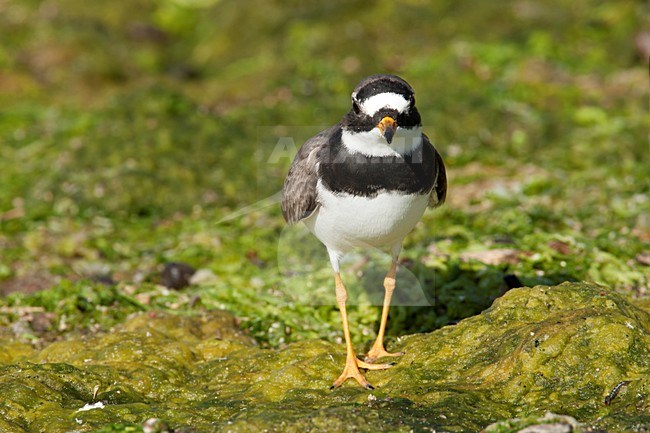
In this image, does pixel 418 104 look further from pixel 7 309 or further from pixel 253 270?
pixel 7 309

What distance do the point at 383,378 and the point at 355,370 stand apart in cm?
22

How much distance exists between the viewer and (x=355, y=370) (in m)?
6.23

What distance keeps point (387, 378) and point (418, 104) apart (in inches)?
350

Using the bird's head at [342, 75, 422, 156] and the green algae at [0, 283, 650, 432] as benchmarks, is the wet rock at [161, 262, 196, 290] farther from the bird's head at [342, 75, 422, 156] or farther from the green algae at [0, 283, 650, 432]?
the bird's head at [342, 75, 422, 156]

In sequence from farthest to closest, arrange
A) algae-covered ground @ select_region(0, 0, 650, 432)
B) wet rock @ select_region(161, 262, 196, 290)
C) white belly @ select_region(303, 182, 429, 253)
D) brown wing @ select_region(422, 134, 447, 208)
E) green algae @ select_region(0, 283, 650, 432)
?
wet rock @ select_region(161, 262, 196, 290) → brown wing @ select_region(422, 134, 447, 208) → white belly @ select_region(303, 182, 429, 253) → algae-covered ground @ select_region(0, 0, 650, 432) → green algae @ select_region(0, 283, 650, 432)

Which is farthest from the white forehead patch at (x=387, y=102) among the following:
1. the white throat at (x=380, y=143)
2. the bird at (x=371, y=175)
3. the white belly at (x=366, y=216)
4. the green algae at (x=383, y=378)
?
the green algae at (x=383, y=378)

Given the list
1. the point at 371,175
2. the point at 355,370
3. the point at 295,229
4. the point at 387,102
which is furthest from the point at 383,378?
the point at 295,229

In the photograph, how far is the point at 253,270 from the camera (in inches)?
378

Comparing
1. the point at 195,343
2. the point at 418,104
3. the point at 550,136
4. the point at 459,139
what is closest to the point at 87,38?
the point at 418,104

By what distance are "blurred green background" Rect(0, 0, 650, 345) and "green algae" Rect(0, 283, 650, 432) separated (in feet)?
4.20

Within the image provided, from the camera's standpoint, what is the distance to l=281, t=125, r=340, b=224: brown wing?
677cm

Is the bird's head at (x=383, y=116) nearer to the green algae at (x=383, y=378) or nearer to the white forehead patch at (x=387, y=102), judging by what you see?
the white forehead patch at (x=387, y=102)

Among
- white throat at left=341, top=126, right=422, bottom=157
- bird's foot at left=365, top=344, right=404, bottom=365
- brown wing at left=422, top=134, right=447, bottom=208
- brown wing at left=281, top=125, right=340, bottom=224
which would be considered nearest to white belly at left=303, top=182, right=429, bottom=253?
brown wing at left=281, top=125, right=340, bottom=224

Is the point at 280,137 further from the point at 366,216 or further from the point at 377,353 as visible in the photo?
the point at 366,216
